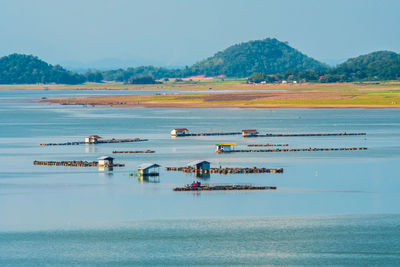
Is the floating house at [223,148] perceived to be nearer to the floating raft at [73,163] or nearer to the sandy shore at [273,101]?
the floating raft at [73,163]

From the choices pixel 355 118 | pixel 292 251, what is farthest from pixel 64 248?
pixel 355 118

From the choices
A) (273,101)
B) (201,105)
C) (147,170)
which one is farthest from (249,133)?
(201,105)

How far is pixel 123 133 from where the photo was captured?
104 m

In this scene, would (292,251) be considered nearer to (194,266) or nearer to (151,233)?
(194,266)

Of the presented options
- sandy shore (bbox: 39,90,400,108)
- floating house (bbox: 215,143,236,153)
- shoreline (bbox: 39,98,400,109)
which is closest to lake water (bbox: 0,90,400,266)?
floating house (bbox: 215,143,236,153)

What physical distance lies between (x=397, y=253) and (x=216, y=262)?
30.9ft

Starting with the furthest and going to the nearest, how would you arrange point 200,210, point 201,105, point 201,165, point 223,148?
1. point 201,105
2. point 223,148
3. point 201,165
4. point 200,210

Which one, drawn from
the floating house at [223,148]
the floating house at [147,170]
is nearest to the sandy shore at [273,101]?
the floating house at [223,148]

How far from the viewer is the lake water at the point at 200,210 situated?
39.5 metres

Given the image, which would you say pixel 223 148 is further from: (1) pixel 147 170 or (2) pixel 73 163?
(1) pixel 147 170

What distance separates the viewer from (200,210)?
162ft

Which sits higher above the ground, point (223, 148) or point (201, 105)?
point (223, 148)

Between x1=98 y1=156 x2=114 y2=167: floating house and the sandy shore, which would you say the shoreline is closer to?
the sandy shore

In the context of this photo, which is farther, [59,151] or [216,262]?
[59,151]
